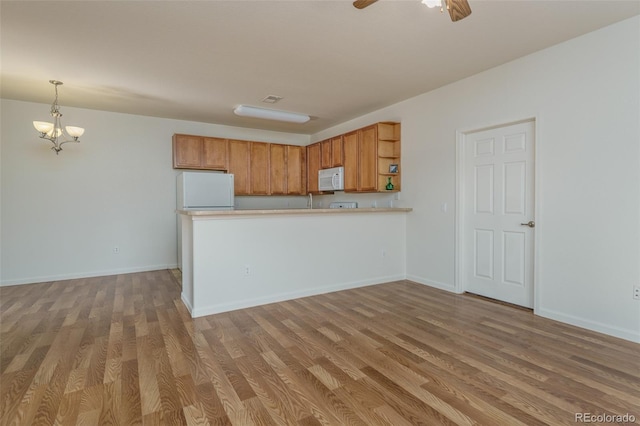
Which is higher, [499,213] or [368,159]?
[368,159]

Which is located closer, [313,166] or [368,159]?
[368,159]

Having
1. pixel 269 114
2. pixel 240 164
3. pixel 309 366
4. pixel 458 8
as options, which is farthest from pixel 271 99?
pixel 309 366

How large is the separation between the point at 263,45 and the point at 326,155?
3.10m

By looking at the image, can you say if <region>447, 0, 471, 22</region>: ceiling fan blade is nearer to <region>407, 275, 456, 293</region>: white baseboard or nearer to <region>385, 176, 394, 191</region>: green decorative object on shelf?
<region>385, 176, 394, 191</region>: green decorative object on shelf

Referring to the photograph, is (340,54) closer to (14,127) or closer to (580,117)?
(580,117)

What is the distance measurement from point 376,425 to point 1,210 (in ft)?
18.7

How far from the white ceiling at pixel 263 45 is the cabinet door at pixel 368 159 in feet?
1.88

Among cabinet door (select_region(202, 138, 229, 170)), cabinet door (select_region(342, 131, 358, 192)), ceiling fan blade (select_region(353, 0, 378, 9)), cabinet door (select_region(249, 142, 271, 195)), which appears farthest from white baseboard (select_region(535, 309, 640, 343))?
cabinet door (select_region(202, 138, 229, 170))

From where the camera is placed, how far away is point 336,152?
5.71 metres

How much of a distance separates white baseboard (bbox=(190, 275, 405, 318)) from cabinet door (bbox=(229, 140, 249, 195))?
9.06 feet

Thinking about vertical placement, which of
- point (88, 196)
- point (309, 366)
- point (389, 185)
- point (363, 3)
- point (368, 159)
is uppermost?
point (363, 3)

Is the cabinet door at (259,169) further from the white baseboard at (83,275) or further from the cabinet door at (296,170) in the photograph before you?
the white baseboard at (83,275)

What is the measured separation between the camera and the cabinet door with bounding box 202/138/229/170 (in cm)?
576

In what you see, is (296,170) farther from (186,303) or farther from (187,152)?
(186,303)
